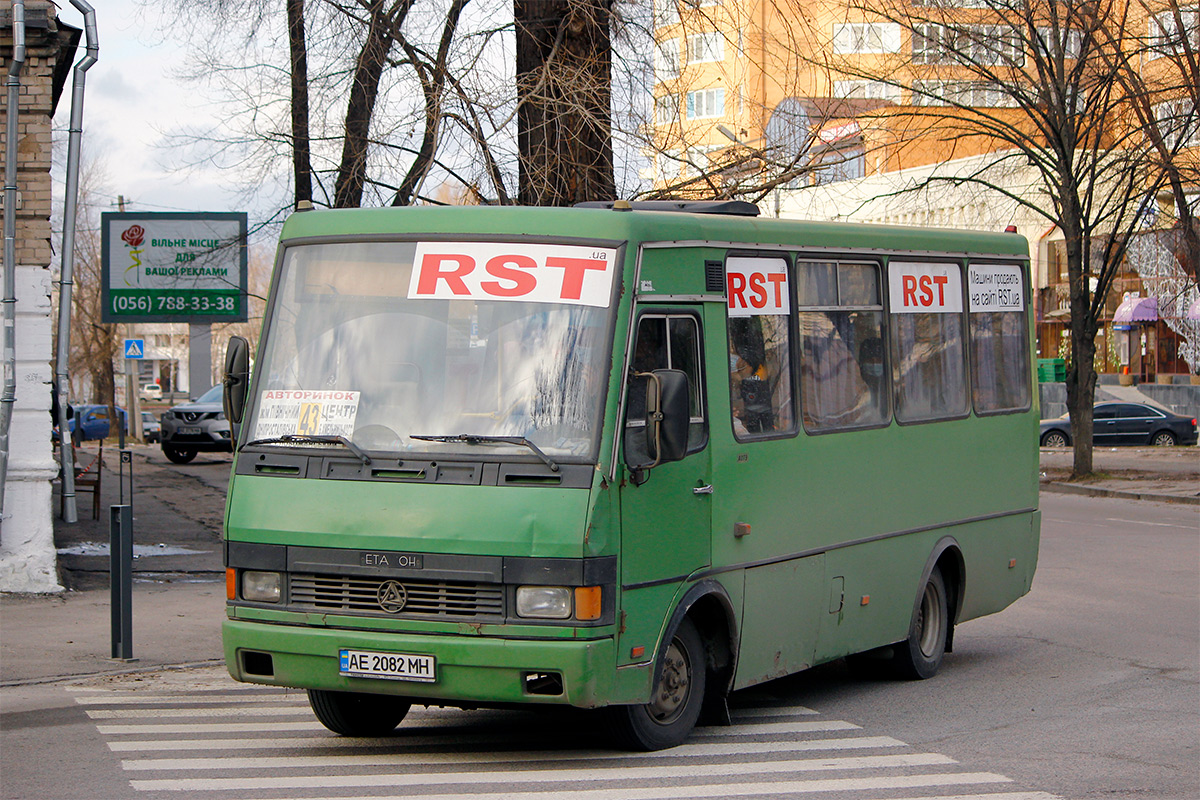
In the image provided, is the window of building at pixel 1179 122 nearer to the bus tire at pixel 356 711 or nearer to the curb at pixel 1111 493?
the curb at pixel 1111 493

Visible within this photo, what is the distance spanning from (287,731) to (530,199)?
817 centimetres

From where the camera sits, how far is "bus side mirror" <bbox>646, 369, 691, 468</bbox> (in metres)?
6.93

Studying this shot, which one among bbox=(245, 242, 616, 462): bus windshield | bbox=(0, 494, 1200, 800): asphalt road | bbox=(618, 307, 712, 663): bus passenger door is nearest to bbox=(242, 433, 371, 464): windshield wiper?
bbox=(245, 242, 616, 462): bus windshield

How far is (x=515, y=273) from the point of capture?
7227 mm

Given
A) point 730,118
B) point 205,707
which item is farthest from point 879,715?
point 730,118

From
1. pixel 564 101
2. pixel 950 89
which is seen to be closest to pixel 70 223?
pixel 564 101

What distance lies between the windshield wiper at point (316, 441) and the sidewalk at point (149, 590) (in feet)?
11.4

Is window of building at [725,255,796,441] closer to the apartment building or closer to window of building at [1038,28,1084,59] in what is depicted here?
the apartment building

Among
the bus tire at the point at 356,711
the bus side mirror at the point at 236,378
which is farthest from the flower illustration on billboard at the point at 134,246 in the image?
the bus tire at the point at 356,711

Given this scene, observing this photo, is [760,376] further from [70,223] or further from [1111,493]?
[1111,493]

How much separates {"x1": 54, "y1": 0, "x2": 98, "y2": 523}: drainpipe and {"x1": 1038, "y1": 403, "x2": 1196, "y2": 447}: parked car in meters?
30.6

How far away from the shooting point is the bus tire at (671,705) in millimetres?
7316

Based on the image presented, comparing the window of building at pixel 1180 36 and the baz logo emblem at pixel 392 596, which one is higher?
the window of building at pixel 1180 36

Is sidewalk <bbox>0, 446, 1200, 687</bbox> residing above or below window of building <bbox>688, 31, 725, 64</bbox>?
below
